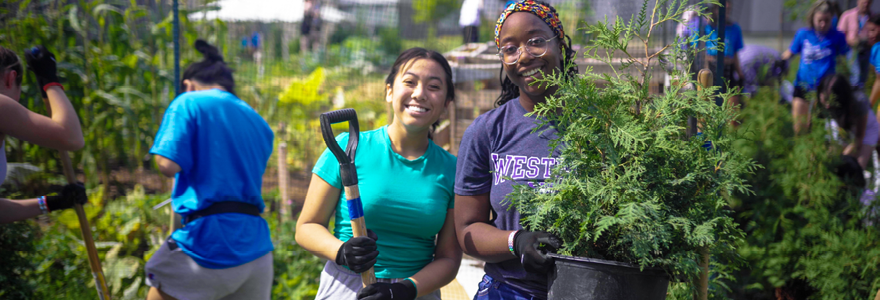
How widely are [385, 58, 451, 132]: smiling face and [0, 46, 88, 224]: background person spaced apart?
1650 millimetres

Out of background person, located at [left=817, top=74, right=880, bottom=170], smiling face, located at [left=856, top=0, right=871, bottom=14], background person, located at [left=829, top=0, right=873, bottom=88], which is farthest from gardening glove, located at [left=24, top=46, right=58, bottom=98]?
smiling face, located at [left=856, top=0, right=871, bottom=14]

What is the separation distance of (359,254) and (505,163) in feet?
1.93

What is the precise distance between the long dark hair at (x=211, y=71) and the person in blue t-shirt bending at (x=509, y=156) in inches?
74.9

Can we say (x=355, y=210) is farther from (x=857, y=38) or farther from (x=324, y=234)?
(x=857, y=38)

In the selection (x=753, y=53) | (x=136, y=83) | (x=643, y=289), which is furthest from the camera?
(x=753, y=53)

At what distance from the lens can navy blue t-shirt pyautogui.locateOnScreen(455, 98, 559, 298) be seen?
1834mm

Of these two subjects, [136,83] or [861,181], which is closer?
[861,181]

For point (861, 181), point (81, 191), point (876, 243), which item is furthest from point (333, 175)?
point (861, 181)

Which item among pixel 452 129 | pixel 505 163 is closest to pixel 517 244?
pixel 505 163

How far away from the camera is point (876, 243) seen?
3.13 meters

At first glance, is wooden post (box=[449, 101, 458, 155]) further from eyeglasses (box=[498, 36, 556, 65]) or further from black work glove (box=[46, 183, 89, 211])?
black work glove (box=[46, 183, 89, 211])

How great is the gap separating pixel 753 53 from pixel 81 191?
Answer: 7043 mm

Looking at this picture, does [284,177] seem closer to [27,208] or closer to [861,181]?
[27,208]

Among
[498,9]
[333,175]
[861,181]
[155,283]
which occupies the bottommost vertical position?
[155,283]
